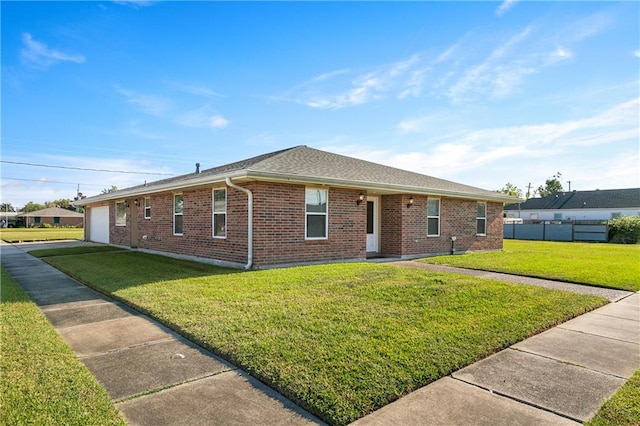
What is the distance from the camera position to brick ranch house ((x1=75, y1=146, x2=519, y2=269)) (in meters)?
10.0

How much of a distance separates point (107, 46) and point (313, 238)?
961cm

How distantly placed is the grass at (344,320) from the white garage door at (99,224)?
1394 cm

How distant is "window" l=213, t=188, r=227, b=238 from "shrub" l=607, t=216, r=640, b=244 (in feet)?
91.0

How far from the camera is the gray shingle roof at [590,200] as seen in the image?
36122mm

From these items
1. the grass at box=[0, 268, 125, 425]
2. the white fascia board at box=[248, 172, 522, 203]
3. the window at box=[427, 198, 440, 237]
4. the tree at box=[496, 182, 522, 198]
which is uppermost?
the tree at box=[496, 182, 522, 198]

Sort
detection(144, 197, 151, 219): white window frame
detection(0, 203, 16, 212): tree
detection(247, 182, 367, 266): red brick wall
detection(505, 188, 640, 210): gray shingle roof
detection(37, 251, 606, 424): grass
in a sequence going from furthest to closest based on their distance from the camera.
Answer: detection(0, 203, 16, 212): tree
detection(505, 188, 640, 210): gray shingle roof
detection(144, 197, 151, 219): white window frame
detection(247, 182, 367, 266): red brick wall
detection(37, 251, 606, 424): grass

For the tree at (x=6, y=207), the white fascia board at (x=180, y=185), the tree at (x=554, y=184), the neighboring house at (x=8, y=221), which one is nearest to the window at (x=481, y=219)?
the white fascia board at (x=180, y=185)

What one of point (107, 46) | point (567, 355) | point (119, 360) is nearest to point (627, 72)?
point (567, 355)

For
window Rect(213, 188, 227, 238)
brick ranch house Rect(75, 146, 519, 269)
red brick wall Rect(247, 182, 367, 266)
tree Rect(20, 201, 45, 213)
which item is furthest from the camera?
tree Rect(20, 201, 45, 213)

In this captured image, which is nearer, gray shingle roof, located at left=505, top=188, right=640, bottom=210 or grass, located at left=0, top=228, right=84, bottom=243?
grass, located at left=0, top=228, right=84, bottom=243

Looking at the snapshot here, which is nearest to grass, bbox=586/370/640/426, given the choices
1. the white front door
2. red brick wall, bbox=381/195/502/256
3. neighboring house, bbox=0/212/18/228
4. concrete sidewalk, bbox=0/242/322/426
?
concrete sidewalk, bbox=0/242/322/426

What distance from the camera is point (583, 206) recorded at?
126 feet

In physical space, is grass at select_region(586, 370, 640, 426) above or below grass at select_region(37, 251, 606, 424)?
below

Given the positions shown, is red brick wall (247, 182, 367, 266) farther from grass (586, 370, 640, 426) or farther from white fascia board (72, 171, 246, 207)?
grass (586, 370, 640, 426)
